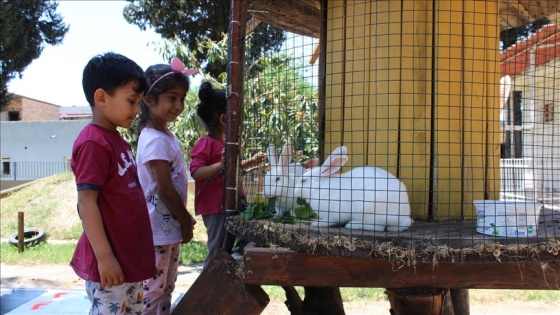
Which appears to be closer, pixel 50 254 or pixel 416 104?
pixel 416 104

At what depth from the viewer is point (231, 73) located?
94.9 inches

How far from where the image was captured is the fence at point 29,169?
20312 mm

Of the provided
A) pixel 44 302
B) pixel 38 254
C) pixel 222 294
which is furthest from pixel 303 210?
pixel 38 254

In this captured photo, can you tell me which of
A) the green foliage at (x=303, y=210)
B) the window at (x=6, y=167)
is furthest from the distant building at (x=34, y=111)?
the green foliage at (x=303, y=210)

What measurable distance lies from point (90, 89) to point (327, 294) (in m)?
1.99

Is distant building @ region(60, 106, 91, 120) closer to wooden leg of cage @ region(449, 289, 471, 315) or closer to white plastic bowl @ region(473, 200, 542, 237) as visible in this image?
wooden leg of cage @ region(449, 289, 471, 315)

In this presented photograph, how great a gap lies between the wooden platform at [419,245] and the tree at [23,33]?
14.0 metres

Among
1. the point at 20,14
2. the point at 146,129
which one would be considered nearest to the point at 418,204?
the point at 146,129

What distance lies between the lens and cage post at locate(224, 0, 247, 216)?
7.89 ft

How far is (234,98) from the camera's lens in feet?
7.90

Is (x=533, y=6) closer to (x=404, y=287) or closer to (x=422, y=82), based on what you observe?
(x=422, y=82)

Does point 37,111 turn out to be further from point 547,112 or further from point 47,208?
point 547,112

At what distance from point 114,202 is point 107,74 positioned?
548 millimetres

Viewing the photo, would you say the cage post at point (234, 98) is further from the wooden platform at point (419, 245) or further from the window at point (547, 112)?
the window at point (547, 112)
